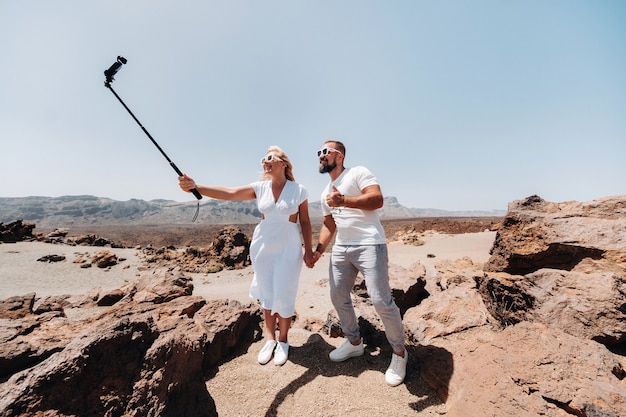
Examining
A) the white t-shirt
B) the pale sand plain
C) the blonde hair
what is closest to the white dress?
the blonde hair

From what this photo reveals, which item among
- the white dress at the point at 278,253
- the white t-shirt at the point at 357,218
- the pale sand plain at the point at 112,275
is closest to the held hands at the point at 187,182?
the white dress at the point at 278,253

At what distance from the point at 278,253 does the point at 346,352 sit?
4.41 feet

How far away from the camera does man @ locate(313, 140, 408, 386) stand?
2.69m

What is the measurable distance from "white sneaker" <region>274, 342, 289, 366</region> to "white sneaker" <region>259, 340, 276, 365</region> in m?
0.06

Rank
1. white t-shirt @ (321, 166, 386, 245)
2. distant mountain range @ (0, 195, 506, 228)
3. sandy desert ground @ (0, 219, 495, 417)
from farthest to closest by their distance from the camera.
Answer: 1. distant mountain range @ (0, 195, 506, 228)
2. white t-shirt @ (321, 166, 386, 245)
3. sandy desert ground @ (0, 219, 495, 417)

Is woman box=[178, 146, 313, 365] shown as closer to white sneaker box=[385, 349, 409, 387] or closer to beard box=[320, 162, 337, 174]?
beard box=[320, 162, 337, 174]

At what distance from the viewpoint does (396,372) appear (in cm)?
273

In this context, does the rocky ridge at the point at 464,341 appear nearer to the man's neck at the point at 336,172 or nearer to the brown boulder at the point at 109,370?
the brown boulder at the point at 109,370

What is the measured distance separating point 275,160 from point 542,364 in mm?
3091

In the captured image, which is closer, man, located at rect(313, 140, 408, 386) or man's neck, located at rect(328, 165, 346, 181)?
man, located at rect(313, 140, 408, 386)

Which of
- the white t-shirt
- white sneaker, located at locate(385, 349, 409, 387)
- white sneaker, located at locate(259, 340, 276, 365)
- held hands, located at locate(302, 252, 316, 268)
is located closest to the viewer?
white sneaker, located at locate(385, 349, 409, 387)

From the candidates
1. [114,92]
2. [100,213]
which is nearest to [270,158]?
[114,92]

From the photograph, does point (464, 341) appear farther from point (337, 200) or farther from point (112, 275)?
point (112, 275)

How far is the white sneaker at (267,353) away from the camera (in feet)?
10.5
